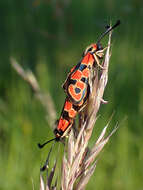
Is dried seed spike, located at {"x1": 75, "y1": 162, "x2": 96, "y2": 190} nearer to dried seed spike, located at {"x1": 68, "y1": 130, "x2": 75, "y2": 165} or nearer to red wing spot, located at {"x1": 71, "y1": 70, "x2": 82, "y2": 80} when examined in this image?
dried seed spike, located at {"x1": 68, "y1": 130, "x2": 75, "y2": 165}

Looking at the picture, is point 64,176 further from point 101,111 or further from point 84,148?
point 101,111

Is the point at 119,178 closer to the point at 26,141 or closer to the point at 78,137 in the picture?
the point at 26,141

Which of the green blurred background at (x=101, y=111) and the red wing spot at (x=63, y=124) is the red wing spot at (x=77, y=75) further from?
the green blurred background at (x=101, y=111)

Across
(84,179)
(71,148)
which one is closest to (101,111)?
(71,148)

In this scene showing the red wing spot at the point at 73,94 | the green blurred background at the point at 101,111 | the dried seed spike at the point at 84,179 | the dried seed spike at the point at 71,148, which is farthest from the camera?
the green blurred background at the point at 101,111

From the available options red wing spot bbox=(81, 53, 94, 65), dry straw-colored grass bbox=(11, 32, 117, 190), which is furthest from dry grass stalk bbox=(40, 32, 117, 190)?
red wing spot bbox=(81, 53, 94, 65)

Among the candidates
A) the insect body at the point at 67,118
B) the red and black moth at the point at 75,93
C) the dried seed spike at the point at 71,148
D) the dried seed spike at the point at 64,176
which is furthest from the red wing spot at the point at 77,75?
the dried seed spike at the point at 64,176

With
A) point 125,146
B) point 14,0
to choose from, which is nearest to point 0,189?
point 125,146

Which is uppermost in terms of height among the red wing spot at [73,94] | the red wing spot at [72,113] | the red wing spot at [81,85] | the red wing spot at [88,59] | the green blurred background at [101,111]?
the red wing spot at [88,59]
